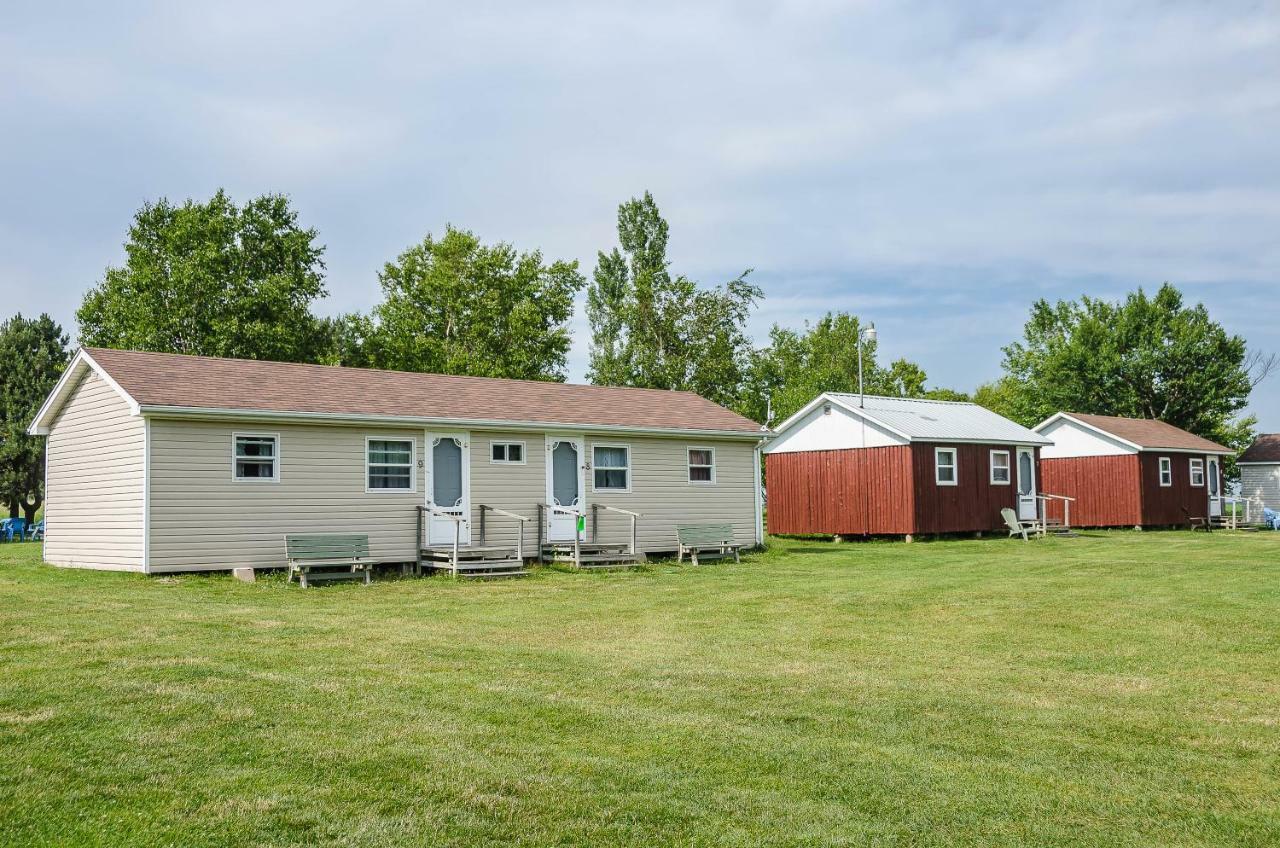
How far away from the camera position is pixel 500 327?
48.8 m

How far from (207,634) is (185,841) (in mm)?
6581

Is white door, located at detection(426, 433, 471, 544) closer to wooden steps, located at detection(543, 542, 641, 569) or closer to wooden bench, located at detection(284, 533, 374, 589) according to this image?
wooden steps, located at detection(543, 542, 641, 569)

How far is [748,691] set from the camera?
8.69 m

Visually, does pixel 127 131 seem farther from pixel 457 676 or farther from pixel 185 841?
pixel 185 841

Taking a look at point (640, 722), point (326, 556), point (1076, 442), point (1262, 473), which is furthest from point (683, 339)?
point (640, 722)

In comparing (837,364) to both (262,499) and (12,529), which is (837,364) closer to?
(12,529)

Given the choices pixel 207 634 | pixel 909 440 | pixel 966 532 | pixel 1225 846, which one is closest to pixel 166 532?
pixel 207 634

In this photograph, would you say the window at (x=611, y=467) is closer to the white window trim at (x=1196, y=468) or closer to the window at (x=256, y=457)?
the window at (x=256, y=457)

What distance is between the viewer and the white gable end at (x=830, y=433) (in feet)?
101

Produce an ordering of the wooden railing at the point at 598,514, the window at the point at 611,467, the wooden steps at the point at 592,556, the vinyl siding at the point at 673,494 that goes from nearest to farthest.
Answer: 1. the wooden steps at the point at 592,556
2. the wooden railing at the point at 598,514
3. the window at the point at 611,467
4. the vinyl siding at the point at 673,494

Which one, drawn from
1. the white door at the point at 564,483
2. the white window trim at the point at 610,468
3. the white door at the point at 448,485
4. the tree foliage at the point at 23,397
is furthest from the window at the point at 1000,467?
the tree foliage at the point at 23,397

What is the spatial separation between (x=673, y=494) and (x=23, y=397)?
27928mm

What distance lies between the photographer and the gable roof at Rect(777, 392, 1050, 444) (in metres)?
30.5

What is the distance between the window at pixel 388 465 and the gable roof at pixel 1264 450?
42909mm
